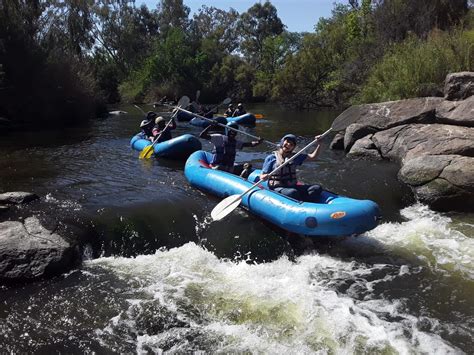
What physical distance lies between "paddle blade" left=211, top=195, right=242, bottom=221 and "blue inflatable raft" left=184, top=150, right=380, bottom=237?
310mm

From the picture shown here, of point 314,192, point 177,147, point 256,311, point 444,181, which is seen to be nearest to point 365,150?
point 444,181

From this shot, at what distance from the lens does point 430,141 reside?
8.21 m

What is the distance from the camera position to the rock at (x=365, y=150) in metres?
9.57

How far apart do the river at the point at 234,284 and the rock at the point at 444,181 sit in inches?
7.8

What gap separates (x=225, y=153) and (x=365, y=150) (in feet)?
13.1

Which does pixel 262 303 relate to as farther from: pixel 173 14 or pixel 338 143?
pixel 173 14

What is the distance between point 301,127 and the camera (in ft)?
50.1

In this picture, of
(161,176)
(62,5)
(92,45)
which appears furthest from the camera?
(92,45)

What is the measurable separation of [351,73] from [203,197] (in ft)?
48.4

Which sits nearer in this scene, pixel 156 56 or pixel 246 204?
pixel 246 204

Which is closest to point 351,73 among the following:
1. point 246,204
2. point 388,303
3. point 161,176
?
point 161,176

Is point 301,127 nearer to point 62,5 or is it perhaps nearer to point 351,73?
point 351,73

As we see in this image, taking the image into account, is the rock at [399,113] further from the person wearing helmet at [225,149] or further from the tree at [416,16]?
the tree at [416,16]

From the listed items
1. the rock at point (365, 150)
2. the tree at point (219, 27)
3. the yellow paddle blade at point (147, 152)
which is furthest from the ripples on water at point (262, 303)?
the tree at point (219, 27)
